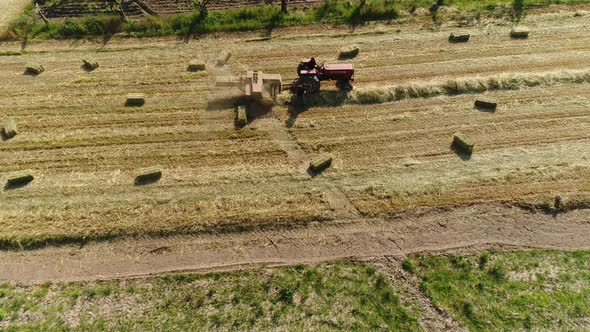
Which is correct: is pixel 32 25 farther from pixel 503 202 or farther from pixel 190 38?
pixel 503 202

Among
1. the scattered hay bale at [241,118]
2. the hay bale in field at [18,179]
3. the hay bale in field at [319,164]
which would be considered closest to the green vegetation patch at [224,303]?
the hay bale in field at [319,164]

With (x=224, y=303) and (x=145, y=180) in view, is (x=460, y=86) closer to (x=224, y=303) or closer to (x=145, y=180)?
(x=224, y=303)

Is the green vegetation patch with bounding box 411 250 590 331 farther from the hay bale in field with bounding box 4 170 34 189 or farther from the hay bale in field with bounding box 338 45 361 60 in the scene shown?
the hay bale in field with bounding box 4 170 34 189

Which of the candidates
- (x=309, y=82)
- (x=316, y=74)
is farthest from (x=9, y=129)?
(x=316, y=74)

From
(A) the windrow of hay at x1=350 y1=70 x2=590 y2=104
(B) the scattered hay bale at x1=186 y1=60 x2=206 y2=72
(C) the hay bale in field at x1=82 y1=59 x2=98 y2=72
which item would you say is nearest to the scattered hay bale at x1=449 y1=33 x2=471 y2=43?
(A) the windrow of hay at x1=350 y1=70 x2=590 y2=104

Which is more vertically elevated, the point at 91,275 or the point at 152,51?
the point at 152,51

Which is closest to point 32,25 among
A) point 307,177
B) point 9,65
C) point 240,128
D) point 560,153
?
point 9,65
